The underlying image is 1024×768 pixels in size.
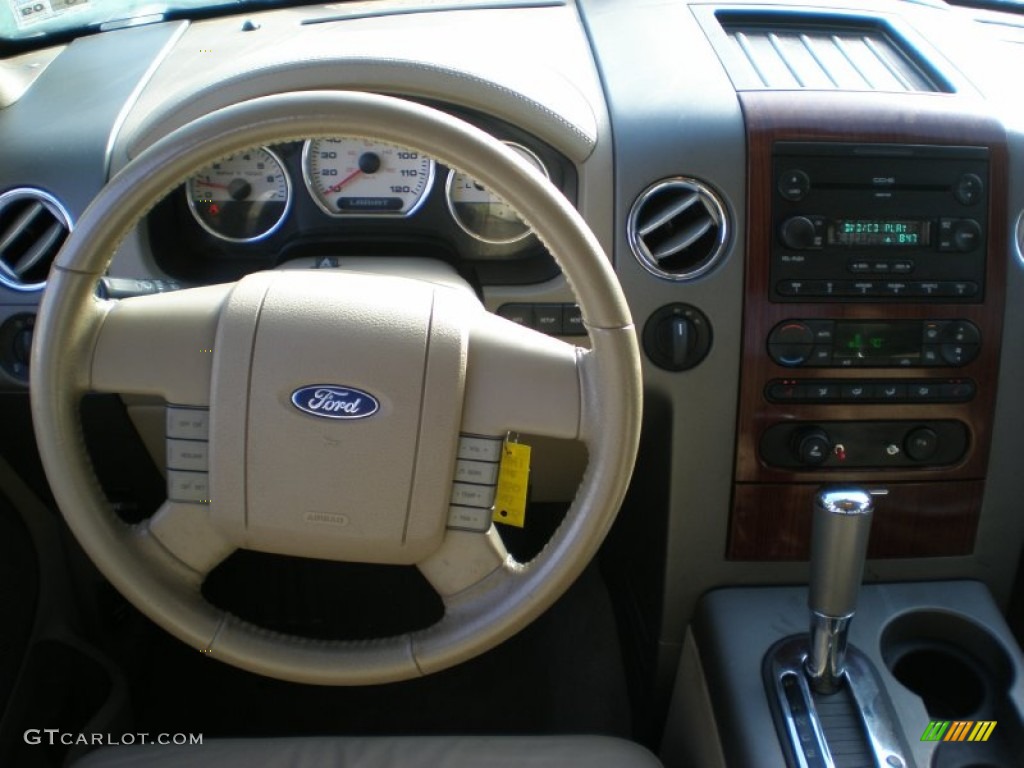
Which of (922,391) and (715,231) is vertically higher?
(715,231)

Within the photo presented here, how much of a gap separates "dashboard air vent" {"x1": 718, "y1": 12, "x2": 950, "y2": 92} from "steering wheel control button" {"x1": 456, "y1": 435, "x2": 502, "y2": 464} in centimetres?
64

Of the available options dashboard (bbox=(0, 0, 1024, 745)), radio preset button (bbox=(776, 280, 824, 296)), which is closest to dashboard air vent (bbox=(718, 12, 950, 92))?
dashboard (bbox=(0, 0, 1024, 745))

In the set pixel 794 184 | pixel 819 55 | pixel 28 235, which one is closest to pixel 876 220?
pixel 794 184

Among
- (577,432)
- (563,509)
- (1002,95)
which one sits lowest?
(563,509)

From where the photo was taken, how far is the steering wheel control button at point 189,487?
932 millimetres

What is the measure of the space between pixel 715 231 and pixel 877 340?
256mm

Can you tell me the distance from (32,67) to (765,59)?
1122 mm

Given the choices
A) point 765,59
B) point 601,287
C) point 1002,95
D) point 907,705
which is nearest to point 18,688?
point 601,287

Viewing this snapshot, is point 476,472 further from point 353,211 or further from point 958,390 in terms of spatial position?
point 958,390

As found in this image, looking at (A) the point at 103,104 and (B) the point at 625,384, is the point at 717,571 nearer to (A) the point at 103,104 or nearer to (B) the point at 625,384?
(B) the point at 625,384

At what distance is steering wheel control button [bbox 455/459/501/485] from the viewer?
908mm

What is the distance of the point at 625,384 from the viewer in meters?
0.86

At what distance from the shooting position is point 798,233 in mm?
1188

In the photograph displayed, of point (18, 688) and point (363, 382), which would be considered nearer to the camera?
point (363, 382)
